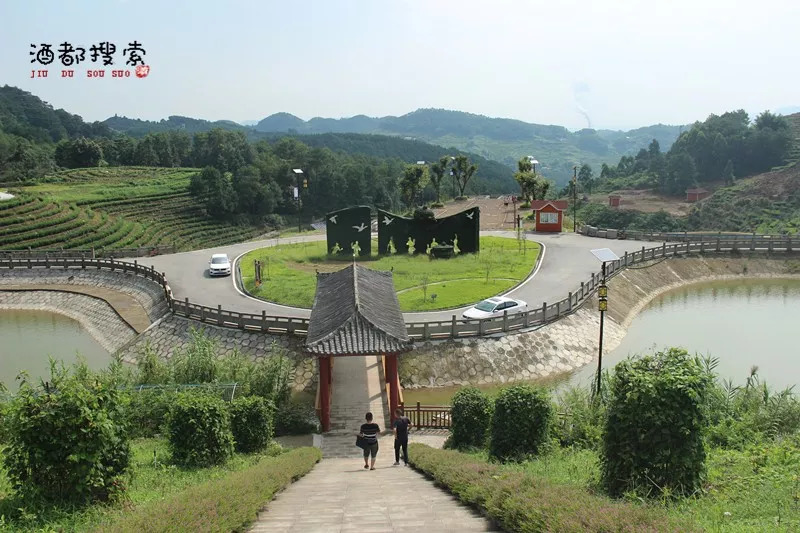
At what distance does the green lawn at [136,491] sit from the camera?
8.12 metres

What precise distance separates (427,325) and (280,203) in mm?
60306

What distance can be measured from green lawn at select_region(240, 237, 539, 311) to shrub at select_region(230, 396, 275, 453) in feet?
48.3

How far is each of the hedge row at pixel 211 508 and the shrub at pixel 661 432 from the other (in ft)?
17.6

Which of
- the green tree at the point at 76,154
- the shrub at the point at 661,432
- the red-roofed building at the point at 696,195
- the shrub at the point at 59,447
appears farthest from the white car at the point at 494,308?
the green tree at the point at 76,154

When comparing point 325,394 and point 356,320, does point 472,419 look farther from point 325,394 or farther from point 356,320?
point 325,394

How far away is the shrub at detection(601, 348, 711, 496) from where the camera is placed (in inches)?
364

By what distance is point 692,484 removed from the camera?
9.34m

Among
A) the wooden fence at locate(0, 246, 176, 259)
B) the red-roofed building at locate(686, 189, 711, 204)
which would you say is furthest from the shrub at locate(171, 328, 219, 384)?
the red-roofed building at locate(686, 189, 711, 204)

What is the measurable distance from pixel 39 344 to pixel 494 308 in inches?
869

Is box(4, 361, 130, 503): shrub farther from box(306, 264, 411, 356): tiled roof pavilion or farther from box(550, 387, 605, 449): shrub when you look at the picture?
box(550, 387, 605, 449): shrub

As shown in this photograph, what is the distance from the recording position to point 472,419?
1587 centimetres

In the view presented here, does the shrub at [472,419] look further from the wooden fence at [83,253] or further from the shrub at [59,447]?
the wooden fence at [83,253]

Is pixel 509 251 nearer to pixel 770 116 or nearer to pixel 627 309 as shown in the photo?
pixel 627 309

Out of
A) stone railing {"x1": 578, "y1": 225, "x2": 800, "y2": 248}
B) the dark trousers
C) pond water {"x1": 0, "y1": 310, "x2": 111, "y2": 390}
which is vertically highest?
stone railing {"x1": 578, "y1": 225, "x2": 800, "y2": 248}
